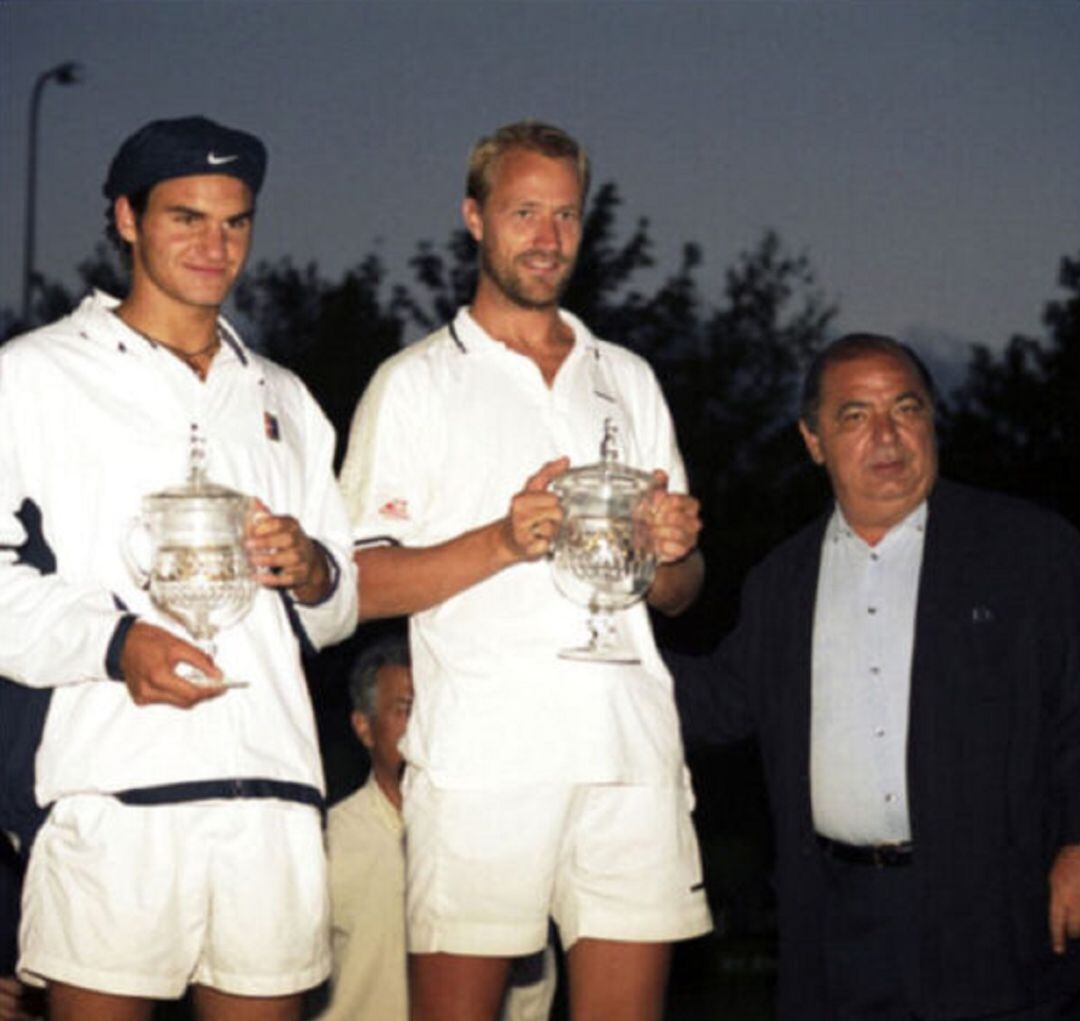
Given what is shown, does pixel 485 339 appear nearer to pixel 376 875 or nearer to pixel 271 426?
pixel 271 426

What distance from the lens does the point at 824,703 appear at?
526 centimetres

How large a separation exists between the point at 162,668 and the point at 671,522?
116 cm

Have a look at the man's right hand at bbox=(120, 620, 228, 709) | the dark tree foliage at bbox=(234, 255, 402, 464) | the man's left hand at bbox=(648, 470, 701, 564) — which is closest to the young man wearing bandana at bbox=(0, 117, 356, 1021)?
the man's right hand at bbox=(120, 620, 228, 709)

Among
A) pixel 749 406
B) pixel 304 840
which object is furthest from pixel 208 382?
pixel 749 406

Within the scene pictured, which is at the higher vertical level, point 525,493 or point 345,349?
point 345,349

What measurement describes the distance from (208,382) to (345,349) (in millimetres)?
14332

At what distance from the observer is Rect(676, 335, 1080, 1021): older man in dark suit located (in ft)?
16.6

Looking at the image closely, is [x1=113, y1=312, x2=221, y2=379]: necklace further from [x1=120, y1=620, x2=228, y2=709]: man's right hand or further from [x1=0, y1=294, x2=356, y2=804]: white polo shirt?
[x1=120, y1=620, x2=228, y2=709]: man's right hand

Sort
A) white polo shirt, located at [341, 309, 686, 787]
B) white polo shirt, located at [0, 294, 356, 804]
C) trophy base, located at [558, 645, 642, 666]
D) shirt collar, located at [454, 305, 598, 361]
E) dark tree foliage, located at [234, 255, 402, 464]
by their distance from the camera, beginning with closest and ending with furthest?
white polo shirt, located at [0, 294, 356, 804], trophy base, located at [558, 645, 642, 666], white polo shirt, located at [341, 309, 686, 787], shirt collar, located at [454, 305, 598, 361], dark tree foliage, located at [234, 255, 402, 464]

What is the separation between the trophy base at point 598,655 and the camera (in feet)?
15.1

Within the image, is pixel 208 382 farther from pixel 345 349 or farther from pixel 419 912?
pixel 345 349

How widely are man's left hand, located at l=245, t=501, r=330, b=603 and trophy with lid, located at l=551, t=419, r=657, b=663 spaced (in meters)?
0.56

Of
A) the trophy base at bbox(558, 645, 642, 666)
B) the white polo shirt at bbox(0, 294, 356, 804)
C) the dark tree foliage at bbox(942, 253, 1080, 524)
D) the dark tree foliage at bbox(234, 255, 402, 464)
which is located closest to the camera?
the white polo shirt at bbox(0, 294, 356, 804)

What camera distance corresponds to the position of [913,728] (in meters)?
5.11
